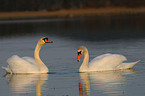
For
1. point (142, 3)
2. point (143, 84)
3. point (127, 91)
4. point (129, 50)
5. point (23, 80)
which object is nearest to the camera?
point (127, 91)

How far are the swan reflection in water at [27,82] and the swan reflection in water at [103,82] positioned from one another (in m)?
1.07

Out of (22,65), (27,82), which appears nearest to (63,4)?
(22,65)

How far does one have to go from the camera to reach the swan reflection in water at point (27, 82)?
10.9 meters

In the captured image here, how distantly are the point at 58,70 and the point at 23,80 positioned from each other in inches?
61.9

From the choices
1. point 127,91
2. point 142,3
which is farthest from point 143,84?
point 142,3

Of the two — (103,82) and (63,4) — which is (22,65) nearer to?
(103,82)

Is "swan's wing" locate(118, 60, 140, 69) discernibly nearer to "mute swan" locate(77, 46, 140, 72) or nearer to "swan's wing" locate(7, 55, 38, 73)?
"mute swan" locate(77, 46, 140, 72)

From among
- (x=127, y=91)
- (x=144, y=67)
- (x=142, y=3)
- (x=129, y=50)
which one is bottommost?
(x=127, y=91)

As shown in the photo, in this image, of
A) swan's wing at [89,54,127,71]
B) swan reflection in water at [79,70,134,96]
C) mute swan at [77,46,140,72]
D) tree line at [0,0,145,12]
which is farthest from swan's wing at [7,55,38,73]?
tree line at [0,0,145,12]

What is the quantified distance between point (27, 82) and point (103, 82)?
2075 mm

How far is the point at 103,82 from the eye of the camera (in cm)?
1153

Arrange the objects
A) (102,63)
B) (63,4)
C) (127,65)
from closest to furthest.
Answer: (102,63), (127,65), (63,4)

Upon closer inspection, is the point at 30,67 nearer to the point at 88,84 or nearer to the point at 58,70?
the point at 58,70

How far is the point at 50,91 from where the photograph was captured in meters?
10.6
